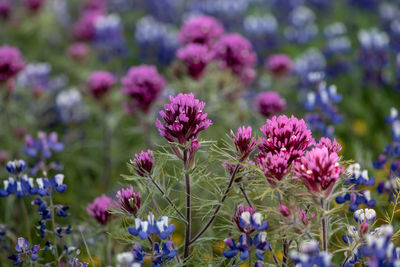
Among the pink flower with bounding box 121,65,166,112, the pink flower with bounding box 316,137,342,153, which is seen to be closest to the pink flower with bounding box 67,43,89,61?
the pink flower with bounding box 121,65,166,112

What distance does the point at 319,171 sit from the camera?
1.35 metres

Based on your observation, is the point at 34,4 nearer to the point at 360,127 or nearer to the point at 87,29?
the point at 87,29

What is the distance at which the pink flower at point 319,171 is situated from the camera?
4.42 ft

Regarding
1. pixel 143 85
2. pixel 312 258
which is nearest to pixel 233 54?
pixel 143 85

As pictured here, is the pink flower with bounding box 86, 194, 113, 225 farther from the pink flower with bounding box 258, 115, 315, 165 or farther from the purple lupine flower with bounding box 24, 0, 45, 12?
the purple lupine flower with bounding box 24, 0, 45, 12

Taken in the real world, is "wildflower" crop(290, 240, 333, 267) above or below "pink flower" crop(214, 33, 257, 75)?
below

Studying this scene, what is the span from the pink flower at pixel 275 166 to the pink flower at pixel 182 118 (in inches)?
11.4

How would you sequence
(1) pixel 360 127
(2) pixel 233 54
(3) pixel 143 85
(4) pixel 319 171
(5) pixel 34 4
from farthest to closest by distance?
(5) pixel 34 4 → (1) pixel 360 127 → (2) pixel 233 54 → (3) pixel 143 85 → (4) pixel 319 171

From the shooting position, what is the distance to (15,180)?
211 cm

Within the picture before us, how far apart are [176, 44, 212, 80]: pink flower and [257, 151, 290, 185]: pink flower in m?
1.82

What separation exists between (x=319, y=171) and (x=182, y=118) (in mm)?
506

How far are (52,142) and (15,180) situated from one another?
2.52 feet

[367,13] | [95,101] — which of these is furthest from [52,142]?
[367,13]

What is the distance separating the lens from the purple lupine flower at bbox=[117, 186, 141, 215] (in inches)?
64.3
